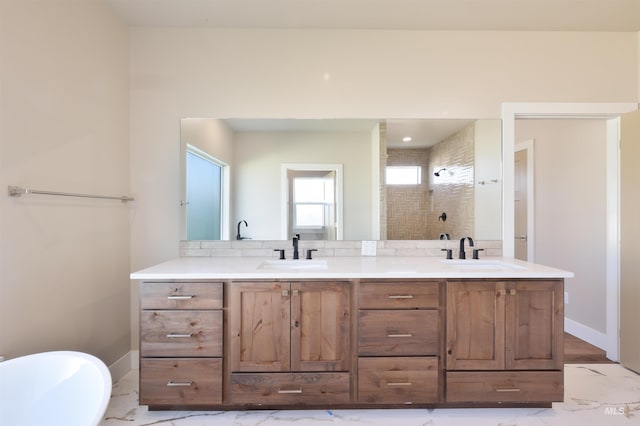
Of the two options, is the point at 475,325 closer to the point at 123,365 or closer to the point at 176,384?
the point at 176,384

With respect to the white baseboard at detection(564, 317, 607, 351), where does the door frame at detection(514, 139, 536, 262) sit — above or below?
above

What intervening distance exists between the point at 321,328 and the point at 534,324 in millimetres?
1217

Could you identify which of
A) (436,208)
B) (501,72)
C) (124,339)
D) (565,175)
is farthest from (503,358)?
(124,339)

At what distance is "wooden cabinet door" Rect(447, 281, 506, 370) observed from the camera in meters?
1.90

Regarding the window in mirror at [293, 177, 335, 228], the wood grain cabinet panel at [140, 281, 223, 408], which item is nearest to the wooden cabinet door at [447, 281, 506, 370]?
the window in mirror at [293, 177, 335, 228]

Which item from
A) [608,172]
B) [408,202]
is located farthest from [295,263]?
[608,172]

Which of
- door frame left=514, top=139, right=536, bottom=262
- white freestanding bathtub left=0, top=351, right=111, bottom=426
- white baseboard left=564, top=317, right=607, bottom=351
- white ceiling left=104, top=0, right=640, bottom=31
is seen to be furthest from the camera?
door frame left=514, top=139, right=536, bottom=262

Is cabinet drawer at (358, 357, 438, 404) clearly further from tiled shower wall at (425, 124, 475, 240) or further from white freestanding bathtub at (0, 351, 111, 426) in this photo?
white freestanding bathtub at (0, 351, 111, 426)

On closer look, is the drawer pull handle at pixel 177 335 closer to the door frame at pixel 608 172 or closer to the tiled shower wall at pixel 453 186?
the tiled shower wall at pixel 453 186

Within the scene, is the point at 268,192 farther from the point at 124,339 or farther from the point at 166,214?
the point at 124,339

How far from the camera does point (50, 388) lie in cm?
145

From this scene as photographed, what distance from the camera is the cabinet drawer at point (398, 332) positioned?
6.22ft

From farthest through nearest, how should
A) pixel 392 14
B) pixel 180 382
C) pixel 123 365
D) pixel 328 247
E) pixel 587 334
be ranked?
pixel 587 334
pixel 328 247
pixel 123 365
pixel 392 14
pixel 180 382

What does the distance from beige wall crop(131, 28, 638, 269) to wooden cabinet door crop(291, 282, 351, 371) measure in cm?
132
